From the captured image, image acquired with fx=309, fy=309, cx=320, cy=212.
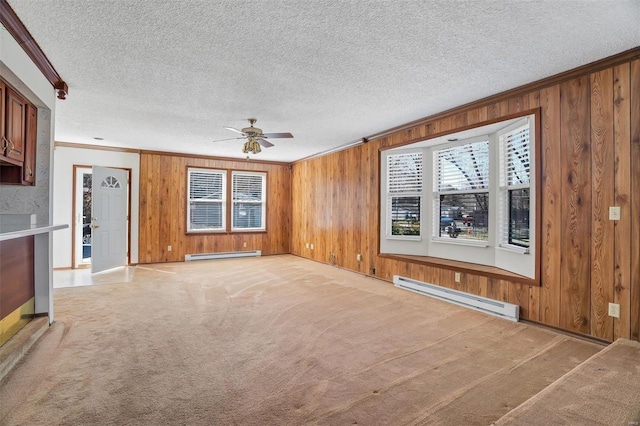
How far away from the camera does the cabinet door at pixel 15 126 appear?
2594mm

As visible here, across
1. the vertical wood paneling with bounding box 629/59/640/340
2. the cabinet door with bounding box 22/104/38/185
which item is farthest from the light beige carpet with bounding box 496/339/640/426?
the cabinet door with bounding box 22/104/38/185

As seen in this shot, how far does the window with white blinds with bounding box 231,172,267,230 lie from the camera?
7.93 m

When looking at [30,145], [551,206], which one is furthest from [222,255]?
[551,206]

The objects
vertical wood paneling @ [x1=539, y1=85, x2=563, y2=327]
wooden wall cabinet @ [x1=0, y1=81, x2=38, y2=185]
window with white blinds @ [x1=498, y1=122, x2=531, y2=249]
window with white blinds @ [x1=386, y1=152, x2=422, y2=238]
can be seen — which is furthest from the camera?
window with white blinds @ [x1=386, y1=152, x2=422, y2=238]

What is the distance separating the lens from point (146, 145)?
639 cm

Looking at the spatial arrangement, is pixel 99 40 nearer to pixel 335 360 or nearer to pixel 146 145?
pixel 335 360

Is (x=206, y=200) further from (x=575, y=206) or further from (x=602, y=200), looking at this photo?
(x=602, y=200)

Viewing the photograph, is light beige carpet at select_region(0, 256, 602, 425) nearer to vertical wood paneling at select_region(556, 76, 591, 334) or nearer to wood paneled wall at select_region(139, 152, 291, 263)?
vertical wood paneling at select_region(556, 76, 591, 334)

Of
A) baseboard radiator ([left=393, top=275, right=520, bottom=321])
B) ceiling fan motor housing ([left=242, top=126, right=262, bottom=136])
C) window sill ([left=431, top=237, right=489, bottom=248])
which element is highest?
ceiling fan motor housing ([left=242, top=126, right=262, bottom=136])

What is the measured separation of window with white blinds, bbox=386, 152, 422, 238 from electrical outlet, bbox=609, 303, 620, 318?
8.53 ft

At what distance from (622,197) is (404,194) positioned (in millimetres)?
2809

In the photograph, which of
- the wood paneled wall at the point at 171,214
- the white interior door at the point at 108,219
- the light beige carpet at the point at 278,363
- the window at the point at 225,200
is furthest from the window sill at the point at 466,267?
the white interior door at the point at 108,219

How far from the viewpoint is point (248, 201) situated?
8.09 meters

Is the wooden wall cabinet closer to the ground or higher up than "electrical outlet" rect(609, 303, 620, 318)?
higher up
